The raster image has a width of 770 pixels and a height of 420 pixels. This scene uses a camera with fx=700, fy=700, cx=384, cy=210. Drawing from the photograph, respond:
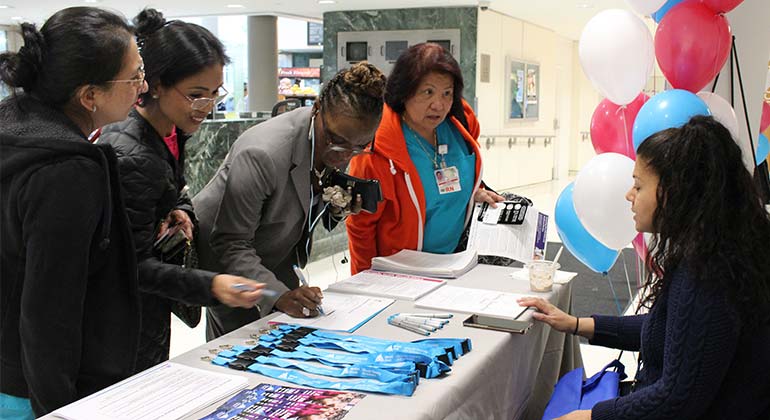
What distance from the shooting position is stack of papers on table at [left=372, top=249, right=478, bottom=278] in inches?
92.7

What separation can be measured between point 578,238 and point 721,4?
1.29m

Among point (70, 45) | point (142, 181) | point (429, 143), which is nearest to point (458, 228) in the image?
point (429, 143)

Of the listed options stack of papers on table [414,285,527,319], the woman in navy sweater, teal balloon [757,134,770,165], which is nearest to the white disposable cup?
stack of papers on table [414,285,527,319]

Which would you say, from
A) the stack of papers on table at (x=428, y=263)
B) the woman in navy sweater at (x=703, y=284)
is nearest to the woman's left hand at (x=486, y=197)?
the stack of papers on table at (x=428, y=263)

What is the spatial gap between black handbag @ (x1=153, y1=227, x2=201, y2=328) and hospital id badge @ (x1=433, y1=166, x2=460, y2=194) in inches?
39.4

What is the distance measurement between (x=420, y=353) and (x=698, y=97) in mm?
1840

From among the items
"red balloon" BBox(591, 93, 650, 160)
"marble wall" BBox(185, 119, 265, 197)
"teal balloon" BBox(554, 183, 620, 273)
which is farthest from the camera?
"marble wall" BBox(185, 119, 265, 197)

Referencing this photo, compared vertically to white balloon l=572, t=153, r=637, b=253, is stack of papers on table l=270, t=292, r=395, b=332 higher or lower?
lower

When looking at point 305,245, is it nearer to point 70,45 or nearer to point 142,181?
point 142,181

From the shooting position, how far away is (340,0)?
8719 millimetres

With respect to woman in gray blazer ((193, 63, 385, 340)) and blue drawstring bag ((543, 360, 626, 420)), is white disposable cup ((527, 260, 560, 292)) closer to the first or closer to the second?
blue drawstring bag ((543, 360, 626, 420))

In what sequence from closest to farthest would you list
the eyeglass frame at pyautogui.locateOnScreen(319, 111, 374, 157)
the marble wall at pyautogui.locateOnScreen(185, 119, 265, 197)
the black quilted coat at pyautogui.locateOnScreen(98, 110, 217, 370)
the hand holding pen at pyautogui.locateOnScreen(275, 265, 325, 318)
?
the black quilted coat at pyautogui.locateOnScreen(98, 110, 217, 370) → the hand holding pen at pyautogui.locateOnScreen(275, 265, 325, 318) → the eyeglass frame at pyautogui.locateOnScreen(319, 111, 374, 157) → the marble wall at pyautogui.locateOnScreen(185, 119, 265, 197)

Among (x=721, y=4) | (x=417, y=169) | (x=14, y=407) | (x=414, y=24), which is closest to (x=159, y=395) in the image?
(x=14, y=407)

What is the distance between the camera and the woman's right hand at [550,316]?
6.40 ft
